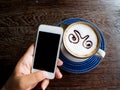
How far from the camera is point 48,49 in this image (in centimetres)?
71

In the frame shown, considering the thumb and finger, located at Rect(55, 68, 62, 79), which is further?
finger, located at Rect(55, 68, 62, 79)

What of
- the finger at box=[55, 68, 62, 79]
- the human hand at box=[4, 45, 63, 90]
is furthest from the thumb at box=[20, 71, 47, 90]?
the finger at box=[55, 68, 62, 79]

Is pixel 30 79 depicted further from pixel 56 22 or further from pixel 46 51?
pixel 56 22

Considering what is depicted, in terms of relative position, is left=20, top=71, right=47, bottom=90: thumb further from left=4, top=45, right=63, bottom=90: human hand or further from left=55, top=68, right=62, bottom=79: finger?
left=55, top=68, right=62, bottom=79: finger

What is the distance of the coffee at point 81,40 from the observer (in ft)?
2.37

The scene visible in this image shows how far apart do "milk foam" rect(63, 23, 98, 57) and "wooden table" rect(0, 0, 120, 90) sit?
9 cm

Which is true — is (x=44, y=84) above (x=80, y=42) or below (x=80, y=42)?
below

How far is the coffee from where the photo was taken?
28.5 inches

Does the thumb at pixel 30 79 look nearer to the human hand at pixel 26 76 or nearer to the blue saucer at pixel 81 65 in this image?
the human hand at pixel 26 76

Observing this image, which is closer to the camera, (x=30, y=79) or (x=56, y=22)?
(x=30, y=79)

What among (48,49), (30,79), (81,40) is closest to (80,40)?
(81,40)

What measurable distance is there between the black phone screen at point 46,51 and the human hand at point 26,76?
0.09 feet

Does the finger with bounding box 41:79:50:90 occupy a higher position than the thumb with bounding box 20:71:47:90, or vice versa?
the thumb with bounding box 20:71:47:90

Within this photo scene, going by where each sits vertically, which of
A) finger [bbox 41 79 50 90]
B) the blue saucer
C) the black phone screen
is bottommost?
finger [bbox 41 79 50 90]
